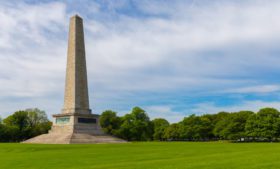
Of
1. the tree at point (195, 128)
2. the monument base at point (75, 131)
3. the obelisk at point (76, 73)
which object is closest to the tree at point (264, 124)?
the tree at point (195, 128)

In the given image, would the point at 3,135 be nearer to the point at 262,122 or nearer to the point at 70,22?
the point at 70,22

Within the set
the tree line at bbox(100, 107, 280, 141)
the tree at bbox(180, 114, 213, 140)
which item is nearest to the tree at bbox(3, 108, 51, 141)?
the tree line at bbox(100, 107, 280, 141)

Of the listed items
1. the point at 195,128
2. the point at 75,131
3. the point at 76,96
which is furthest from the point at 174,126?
the point at 75,131

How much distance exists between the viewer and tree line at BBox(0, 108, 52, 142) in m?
75.8

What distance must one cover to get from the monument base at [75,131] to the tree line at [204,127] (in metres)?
23.8

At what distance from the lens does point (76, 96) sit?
56781 millimetres

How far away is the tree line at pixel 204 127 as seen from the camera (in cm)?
6147

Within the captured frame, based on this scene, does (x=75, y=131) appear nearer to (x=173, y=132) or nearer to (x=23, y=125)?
(x=23, y=125)

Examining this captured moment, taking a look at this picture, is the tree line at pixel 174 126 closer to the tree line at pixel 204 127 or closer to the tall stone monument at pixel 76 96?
the tree line at pixel 204 127

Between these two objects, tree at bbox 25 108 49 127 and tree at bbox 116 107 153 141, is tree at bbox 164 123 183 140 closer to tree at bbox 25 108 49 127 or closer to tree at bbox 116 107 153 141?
tree at bbox 116 107 153 141

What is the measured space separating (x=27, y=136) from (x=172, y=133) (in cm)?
4068

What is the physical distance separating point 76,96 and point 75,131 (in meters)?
7.09

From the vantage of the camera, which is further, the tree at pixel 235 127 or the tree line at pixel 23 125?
the tree line at pixel 23 125

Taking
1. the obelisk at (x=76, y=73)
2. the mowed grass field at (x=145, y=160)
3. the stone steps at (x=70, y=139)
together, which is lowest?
the mowed grass field at (x=145, y=160)
